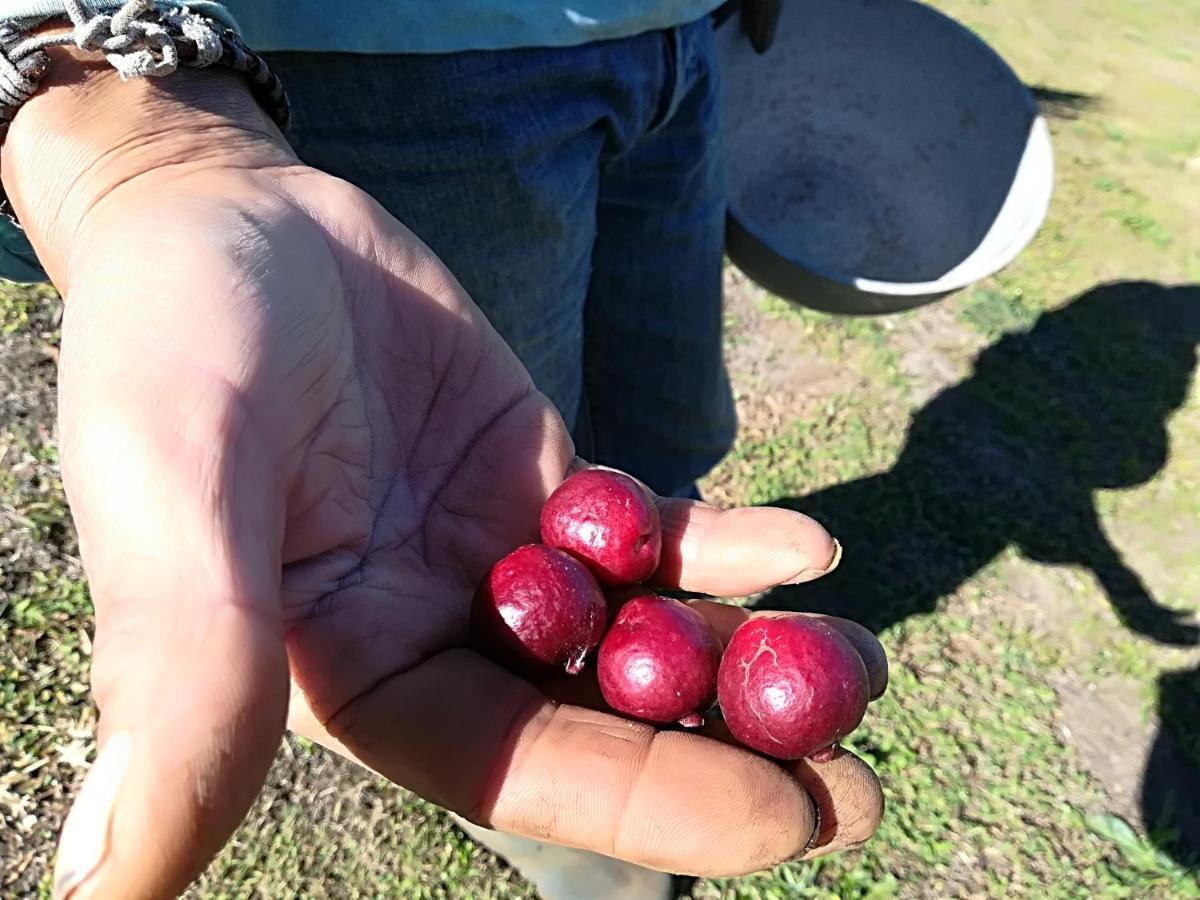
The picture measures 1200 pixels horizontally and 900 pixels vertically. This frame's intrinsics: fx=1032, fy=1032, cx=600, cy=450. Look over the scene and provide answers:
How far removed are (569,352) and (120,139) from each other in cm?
137

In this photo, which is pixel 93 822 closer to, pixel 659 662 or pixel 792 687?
pixel 659 662

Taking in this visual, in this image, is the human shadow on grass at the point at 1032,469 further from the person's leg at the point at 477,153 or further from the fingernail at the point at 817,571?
Answer: the fingernail at the point at 817,571

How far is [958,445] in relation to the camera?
4.82m

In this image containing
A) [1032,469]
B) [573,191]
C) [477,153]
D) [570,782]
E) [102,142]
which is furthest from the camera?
[1032,469]

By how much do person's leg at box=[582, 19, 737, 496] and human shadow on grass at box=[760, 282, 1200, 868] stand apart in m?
0.86

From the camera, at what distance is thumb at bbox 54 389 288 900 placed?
1.05 m

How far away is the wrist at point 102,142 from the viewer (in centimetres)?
164

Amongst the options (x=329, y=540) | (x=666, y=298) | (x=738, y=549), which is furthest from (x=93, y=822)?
(x=666, y=298)

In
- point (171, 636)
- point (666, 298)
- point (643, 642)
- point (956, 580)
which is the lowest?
point (956, 580)

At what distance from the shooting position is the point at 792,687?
1773 millimetres

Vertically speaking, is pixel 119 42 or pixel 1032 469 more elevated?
pixel 119 42

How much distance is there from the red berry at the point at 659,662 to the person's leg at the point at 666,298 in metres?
1.31

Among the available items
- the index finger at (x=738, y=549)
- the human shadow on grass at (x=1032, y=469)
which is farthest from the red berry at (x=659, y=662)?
the human shadow on grass at (x=1032, y=469)

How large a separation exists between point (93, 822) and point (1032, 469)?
4.48m
